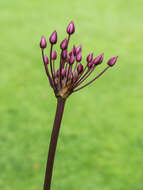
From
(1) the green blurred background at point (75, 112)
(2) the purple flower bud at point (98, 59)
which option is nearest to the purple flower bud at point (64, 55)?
(2) the purple flower bud at point (98, 59)

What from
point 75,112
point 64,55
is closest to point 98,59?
point 64,55

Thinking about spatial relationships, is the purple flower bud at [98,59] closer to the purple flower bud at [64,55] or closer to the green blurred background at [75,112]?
the purple flower bud at [64,55]

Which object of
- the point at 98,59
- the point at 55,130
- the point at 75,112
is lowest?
the point at 75,112

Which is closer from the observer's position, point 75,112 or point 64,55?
point 64,55

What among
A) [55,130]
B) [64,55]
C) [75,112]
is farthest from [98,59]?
[75,112]

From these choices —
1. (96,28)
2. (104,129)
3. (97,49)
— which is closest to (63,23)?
Answer: (96,28)

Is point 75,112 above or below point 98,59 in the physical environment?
below

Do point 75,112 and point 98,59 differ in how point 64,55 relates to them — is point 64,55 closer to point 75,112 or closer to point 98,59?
point 98,59

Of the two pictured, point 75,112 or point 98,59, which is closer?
point 98,59

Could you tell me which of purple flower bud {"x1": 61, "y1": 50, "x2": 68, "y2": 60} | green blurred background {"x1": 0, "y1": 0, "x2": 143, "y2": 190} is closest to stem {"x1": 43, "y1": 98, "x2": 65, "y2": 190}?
purple flower bud {"x1": 61, "y1": 50, "x2": 68, "y2": 60}

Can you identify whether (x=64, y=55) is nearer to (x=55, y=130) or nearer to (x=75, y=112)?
(x=55, y=130)
